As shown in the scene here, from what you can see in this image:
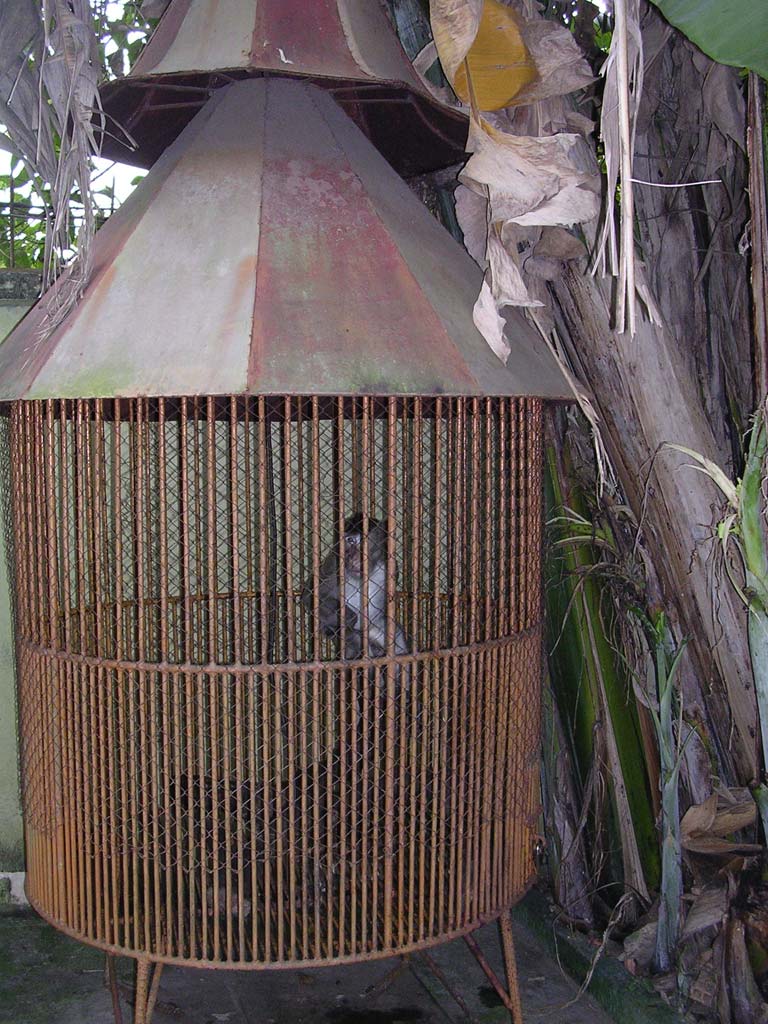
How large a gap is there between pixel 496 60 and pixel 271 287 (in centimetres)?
106

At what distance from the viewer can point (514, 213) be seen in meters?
2.74

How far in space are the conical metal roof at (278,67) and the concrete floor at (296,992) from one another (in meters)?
3.04

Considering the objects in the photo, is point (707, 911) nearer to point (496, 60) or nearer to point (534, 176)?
point (534, 176)

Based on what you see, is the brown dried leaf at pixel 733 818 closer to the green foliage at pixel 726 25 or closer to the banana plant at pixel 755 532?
the banana plant at pixel 755 532

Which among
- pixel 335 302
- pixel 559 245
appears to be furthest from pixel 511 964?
pixel 559 245

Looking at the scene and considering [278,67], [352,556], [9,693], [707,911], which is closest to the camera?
[278,67]

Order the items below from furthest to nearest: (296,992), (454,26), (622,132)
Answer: (296,992), (454,26), (622,132)

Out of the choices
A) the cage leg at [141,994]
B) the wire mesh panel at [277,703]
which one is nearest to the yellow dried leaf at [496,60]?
the wire mesh panel at [277,703]

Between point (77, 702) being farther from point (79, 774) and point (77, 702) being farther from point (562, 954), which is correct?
point (562, 954)

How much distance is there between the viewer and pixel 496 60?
2.98 metres

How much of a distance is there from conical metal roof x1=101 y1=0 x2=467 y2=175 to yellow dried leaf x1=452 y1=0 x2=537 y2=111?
0.53 ft

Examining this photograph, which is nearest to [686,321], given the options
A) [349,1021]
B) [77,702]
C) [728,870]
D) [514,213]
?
[514,213]

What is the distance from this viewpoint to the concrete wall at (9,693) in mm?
4227

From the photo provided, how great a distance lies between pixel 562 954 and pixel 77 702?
7.53 ft
